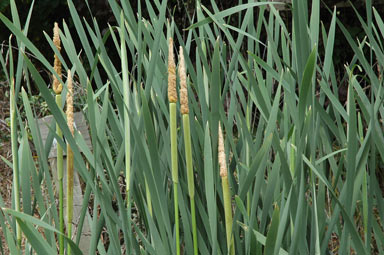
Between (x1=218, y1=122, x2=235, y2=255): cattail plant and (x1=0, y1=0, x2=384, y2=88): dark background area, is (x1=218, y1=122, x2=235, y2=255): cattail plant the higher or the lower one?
the higher one

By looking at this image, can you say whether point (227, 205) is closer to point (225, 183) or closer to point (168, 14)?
point (225, 183)

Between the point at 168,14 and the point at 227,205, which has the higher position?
the point at 227,205

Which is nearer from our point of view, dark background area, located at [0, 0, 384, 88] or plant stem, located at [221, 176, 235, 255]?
plant stem, located at [221, 176, 235, 255]

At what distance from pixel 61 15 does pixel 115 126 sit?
453 centimetres

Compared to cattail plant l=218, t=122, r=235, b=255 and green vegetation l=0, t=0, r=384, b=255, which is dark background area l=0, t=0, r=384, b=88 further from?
cattail plant l=218, t=122, r=235, b=255

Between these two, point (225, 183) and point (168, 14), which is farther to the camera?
point (168, 14)

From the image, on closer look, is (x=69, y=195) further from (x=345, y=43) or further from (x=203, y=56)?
(x=345, y=43)

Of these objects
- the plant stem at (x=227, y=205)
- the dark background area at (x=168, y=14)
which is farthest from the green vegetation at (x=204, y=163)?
the dark background area at (x=168, y=14)

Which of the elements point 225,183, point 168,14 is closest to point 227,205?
point 225,183

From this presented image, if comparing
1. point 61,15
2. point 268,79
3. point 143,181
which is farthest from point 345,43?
point 143,181

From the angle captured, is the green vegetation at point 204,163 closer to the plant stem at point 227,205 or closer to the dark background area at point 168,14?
the plant stem at point 227,205

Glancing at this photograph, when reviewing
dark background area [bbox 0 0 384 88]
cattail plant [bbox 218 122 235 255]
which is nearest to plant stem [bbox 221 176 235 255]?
cattail plant [bbox 218 122 235 255]

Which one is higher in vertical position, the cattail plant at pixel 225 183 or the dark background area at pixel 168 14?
the cattail plant at pixel 225 183

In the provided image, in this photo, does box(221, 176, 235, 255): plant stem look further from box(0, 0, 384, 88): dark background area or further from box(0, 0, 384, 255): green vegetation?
box(0, 0, 384, 88): dark background area
